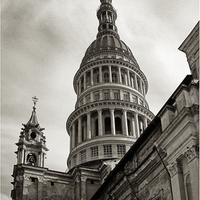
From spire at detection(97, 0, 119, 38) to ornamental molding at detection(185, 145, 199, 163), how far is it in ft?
193

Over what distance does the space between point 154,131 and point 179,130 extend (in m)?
5.72

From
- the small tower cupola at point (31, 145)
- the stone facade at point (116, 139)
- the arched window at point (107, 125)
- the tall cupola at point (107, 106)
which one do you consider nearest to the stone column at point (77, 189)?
the stone facade at point (116, 139)

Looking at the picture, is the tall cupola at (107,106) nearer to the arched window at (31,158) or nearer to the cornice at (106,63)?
the cornice at (106,63)

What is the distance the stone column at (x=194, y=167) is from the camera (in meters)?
19.1

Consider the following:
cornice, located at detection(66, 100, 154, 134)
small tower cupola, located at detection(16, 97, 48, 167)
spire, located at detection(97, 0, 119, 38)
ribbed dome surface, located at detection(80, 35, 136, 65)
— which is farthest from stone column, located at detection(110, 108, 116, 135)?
spire, located at detection(97, 0, 119, 38)

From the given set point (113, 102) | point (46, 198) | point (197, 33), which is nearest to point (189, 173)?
point (197, 33)

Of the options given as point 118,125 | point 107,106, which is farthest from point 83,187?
point 107,106

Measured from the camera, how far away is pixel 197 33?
79.2 ft

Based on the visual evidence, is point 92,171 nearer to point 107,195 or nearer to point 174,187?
point 107,195

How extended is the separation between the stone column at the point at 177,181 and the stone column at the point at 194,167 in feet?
3.97

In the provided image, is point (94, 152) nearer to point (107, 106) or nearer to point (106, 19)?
point (107, 106)

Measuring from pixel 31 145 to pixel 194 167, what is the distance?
117 ft

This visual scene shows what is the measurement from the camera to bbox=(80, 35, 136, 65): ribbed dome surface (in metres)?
69.6

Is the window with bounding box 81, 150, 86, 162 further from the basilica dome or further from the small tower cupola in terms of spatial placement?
the basilica dome
